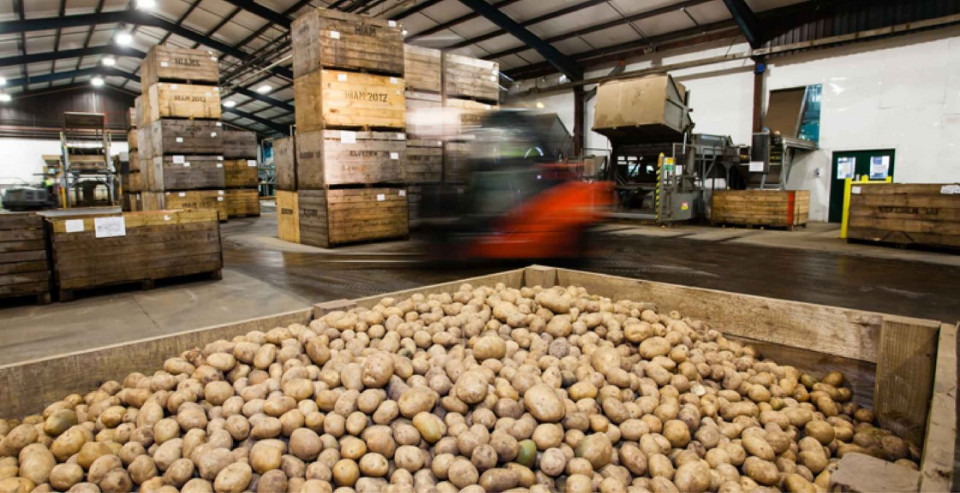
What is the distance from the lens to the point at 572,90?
20156mm

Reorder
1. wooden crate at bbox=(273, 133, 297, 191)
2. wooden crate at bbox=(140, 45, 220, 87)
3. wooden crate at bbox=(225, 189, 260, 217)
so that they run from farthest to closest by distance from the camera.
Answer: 1. wooden crate at bbox=(225, 189, 260, 217)
2. wooden crate at bbox=(140, 45, 220, 87)
3. wooden crate at bbox=(273, 133, 297, 191)

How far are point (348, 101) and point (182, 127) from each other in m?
6.13

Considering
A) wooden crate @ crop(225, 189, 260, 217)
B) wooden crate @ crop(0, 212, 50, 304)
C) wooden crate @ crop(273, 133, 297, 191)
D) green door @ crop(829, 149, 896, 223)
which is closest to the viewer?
wooden crate @ crop(0, 212, 50, 304)

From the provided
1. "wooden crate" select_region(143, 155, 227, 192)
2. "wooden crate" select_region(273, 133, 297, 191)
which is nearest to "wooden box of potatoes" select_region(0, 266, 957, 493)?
"wooden crate" select_region(273, 133, 297, 191)

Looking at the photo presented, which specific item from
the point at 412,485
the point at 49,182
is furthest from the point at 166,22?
the point at 412,485

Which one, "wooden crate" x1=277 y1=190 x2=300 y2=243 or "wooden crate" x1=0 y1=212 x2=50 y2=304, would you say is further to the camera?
"wooden crate" x1=277 y1=190 x2=300 y2=243

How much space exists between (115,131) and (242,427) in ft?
127

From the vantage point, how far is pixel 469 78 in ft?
39.8

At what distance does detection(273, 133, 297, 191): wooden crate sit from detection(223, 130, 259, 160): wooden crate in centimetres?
771

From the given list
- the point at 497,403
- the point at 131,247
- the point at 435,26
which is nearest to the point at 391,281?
the point at 131,247

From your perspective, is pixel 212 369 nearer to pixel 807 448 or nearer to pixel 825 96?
pixel 807 448

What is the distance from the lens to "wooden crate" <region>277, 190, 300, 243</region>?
952cm

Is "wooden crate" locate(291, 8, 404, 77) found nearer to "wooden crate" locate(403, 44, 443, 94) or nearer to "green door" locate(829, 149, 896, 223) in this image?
"wooden crate" locate(403, 44, 443, 94)

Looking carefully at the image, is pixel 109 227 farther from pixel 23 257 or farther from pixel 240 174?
pixel 240 174
